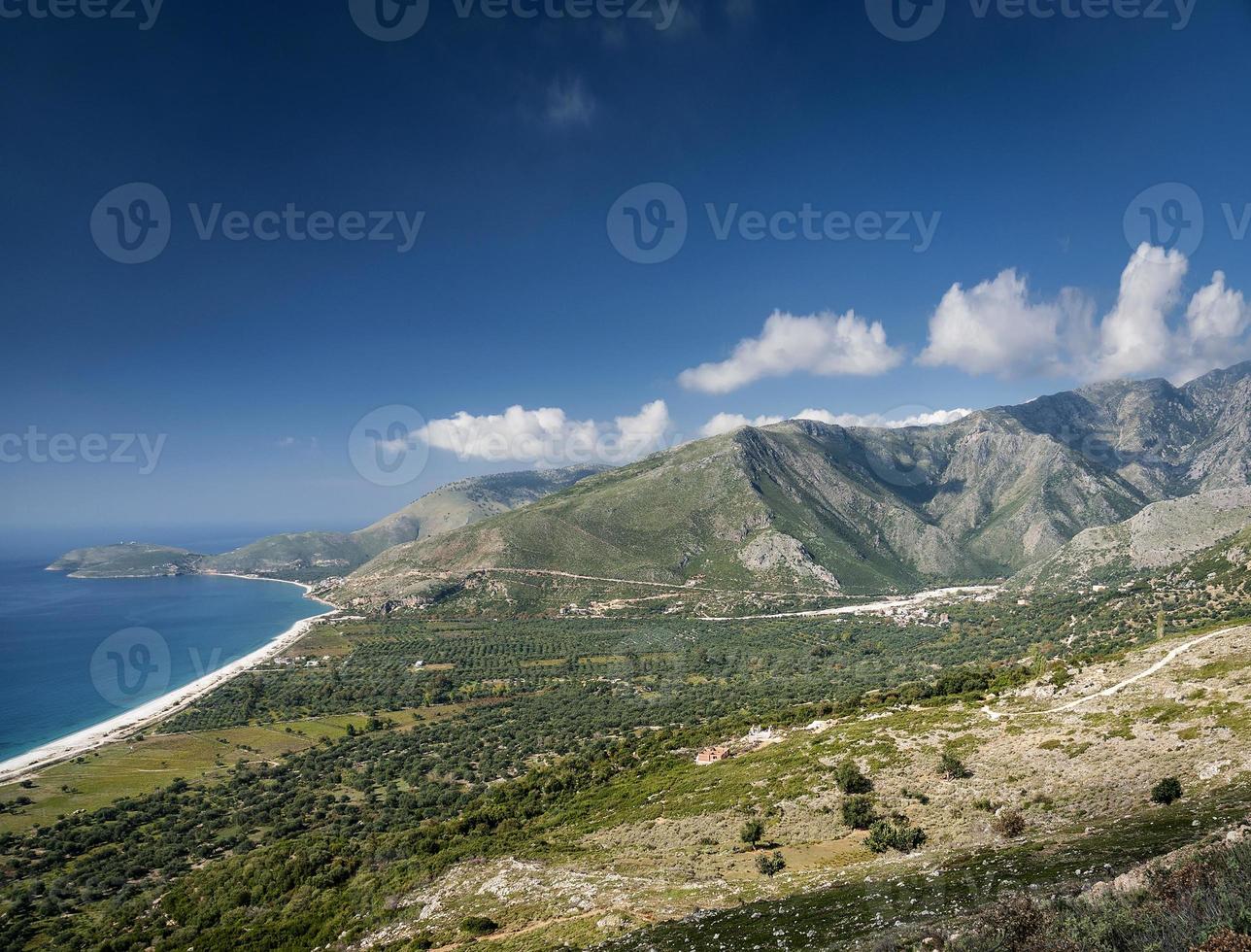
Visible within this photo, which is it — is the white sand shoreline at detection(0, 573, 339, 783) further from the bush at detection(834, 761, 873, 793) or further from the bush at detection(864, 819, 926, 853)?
the bush at detection(864, 819, 926, 853)

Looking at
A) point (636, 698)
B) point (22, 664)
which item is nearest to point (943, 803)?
point (636, 698)

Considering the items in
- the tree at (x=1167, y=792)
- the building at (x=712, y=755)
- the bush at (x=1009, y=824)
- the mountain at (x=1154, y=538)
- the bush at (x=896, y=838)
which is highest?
the tree at (x=1167, y=792)

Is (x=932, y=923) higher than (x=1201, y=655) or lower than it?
higher

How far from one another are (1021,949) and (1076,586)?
698 feet

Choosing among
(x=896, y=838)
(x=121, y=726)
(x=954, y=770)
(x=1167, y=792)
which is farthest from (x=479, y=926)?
(x=121, y=726)

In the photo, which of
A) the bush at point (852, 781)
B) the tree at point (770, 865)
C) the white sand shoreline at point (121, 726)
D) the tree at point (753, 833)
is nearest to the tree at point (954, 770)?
the bush at point (852, 781)

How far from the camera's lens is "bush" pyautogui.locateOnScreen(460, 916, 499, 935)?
2311cm

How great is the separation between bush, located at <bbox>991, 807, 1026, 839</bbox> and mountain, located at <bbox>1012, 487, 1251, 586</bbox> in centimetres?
18608

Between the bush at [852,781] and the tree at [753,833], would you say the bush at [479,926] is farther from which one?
the bush at [852,781]

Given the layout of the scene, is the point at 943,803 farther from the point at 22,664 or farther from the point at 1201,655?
the point at 22,664

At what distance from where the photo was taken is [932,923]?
12125 mm

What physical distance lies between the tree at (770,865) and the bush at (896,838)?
405 cm

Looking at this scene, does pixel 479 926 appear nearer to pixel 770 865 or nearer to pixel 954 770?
pixel 770 865

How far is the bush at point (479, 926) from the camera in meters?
23.1
